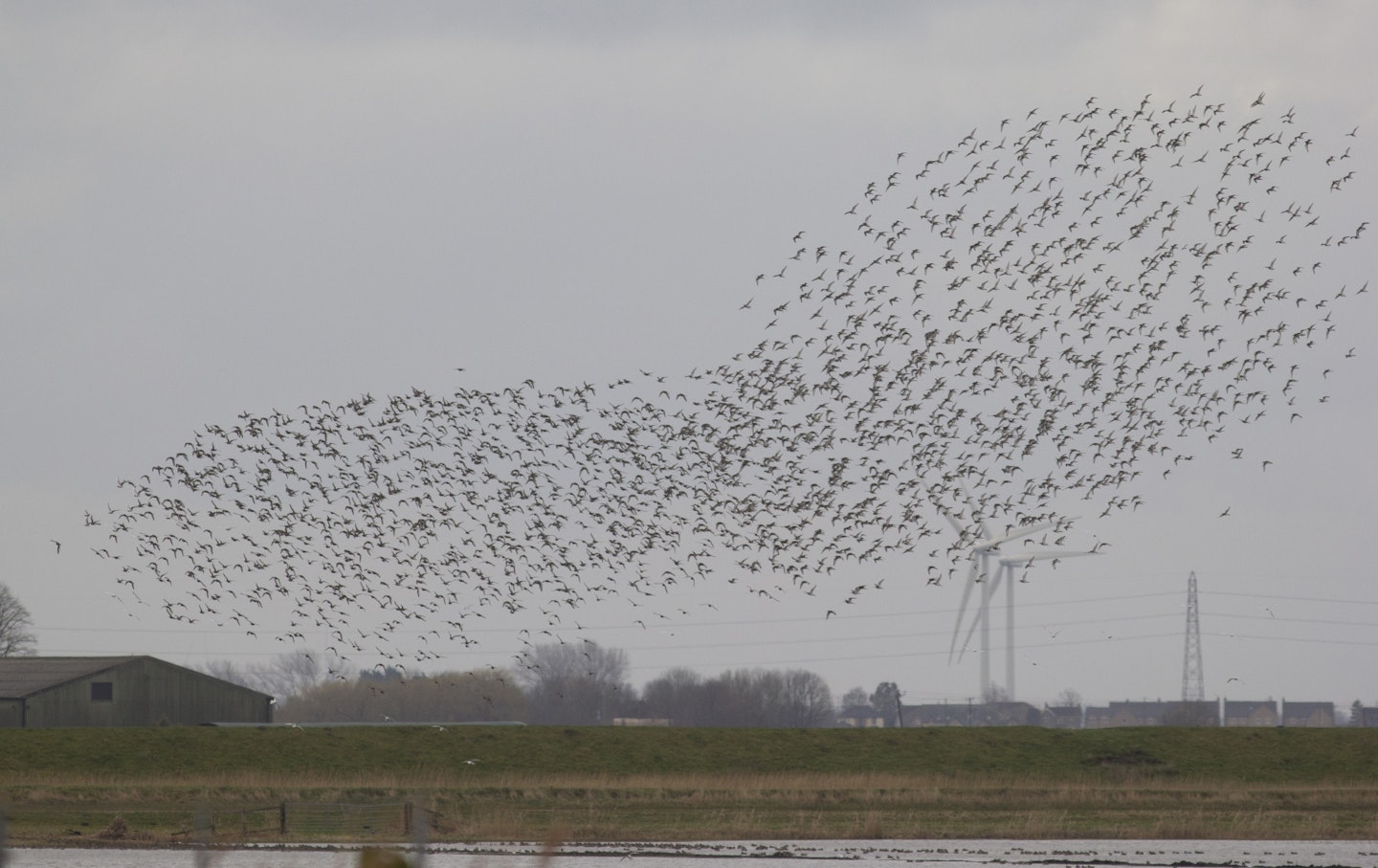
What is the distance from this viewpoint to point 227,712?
100 m

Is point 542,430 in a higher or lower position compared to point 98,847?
higher

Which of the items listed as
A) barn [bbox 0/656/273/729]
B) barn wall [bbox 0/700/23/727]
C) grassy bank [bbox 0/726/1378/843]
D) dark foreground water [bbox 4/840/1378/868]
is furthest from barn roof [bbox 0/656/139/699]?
dark foreground water [bbox 4/840/1378/868]

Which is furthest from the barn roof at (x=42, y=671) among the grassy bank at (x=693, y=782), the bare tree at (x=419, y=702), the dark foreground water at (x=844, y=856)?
the dark foreground water at (x=844, y=856)

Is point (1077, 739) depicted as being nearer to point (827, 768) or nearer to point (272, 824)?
point (827, 768)

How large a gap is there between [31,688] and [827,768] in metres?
47.2

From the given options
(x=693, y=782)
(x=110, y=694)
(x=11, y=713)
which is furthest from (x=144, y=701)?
(x=693, y=782)

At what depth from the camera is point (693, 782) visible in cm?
6806

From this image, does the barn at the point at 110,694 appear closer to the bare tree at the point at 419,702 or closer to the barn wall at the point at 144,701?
the barn wall at the point at 144,701

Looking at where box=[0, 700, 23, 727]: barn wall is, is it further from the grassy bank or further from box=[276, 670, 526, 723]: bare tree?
box=[276, 670, 526, 723]: bare tree

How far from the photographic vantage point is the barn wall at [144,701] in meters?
93.2

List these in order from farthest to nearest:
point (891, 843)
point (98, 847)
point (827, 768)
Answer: point (827, 768) < point (891, 843) < point (98, 847)

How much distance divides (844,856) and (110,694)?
2566 inches

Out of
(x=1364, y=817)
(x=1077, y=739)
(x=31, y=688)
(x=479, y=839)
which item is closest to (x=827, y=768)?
(x=1077, y=739)

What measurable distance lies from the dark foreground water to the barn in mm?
50938
